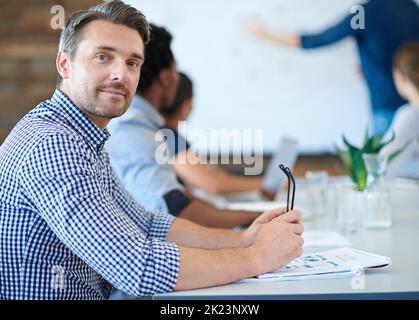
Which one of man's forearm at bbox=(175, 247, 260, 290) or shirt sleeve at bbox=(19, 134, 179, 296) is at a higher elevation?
shirt sleeve at bbox=(19, 134, 179, 296)

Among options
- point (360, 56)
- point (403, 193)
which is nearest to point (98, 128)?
point (403, 193)

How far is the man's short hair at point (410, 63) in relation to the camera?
3.12 metres

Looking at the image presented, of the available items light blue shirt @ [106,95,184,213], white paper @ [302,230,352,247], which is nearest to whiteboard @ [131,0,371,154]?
light blue shirt @ [106,95,184,213]

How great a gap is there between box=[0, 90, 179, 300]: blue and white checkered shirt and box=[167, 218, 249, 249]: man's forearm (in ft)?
1.06

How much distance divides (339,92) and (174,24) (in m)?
1.13

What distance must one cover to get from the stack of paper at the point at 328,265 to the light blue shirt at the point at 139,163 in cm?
64

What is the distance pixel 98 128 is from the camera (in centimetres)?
131

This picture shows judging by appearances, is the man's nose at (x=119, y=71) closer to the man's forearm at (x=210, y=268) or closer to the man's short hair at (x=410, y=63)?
the man's forearm at (x=210, y=268)

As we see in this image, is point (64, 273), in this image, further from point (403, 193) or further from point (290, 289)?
point (403, 193)

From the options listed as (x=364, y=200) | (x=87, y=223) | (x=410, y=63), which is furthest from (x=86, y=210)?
(x=410, y=63)

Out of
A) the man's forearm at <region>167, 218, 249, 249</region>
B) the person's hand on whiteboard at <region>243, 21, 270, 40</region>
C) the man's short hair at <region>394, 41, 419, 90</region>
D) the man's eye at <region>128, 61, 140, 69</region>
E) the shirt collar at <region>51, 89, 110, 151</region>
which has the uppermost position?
the person's hand on whiteboard at <region>243, 21, 270, 40</region>

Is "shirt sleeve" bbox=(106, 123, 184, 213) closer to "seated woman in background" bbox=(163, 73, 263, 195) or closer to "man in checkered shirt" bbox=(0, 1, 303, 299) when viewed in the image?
"man in checkered shirt" bbox=(0, 1, 303, 299)

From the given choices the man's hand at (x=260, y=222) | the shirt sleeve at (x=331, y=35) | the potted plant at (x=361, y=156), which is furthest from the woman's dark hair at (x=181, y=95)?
the shirt sleeve at (x=331, y=35)

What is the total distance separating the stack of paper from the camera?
1.26m
